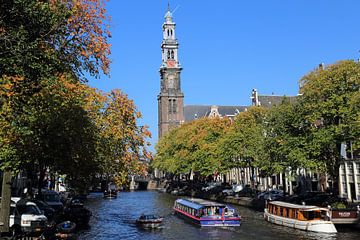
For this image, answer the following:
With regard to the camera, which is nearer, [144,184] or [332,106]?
[332,106]

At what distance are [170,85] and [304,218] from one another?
150 meters

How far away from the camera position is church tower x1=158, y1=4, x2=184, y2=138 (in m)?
188

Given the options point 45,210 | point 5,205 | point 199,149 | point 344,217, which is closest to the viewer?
point 5,205

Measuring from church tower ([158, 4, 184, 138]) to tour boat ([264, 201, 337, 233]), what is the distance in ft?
466

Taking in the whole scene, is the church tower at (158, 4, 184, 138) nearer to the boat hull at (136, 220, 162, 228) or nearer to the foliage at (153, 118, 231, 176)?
the foliage at (153, 118, 231, 176)

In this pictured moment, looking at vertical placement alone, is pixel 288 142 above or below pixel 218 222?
above

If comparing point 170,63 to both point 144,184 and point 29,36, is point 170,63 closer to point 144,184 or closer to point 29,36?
point 144,184

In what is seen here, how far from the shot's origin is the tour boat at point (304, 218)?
39844mm

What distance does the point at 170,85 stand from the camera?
189000 millimetres

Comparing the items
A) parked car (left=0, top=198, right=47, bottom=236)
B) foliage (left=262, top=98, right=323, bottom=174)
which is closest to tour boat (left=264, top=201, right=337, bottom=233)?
foliage (left=262, top=98, right=323, bottom=174)

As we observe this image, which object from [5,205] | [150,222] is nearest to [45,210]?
[150,222]

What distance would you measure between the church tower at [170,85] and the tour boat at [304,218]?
142 metres

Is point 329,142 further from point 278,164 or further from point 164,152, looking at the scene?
point 164,152

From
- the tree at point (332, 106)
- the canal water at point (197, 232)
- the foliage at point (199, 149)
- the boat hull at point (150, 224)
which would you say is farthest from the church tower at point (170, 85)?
the boat hull at point (150, 224)
